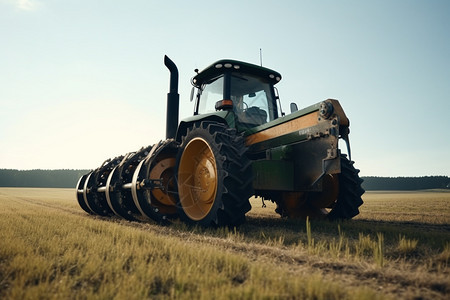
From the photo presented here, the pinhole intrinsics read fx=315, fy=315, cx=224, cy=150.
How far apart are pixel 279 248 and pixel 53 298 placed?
87.3 inches

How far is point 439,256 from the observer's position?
2.90 meters

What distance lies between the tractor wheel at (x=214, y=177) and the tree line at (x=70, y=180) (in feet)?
204

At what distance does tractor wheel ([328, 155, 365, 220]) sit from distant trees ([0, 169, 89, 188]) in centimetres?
7032

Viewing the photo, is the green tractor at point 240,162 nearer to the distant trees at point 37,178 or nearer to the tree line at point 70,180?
the tree line at point 70,180

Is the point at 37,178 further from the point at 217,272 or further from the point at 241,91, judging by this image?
the point at 217,272

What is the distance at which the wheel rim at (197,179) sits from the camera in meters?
5.26

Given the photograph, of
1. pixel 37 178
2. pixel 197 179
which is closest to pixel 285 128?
pixel 197 179

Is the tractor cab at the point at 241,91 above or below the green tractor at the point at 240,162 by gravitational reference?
above

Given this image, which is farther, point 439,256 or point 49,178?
point 49,178

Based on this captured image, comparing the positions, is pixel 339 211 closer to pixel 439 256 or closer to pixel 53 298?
pixel 439 256

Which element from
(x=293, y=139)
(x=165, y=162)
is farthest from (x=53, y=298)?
(x=165, y=162)

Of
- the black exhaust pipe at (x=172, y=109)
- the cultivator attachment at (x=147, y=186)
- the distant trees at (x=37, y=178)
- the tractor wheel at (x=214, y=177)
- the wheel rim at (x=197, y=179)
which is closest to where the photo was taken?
the tractor wheel at (x=214, y=177)

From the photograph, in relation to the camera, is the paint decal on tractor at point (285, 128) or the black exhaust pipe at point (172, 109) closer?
the paint decal on tractor at point (285, 128)

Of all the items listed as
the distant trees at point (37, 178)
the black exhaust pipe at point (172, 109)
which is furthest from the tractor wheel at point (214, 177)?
the distant trees at point (37, 178)
